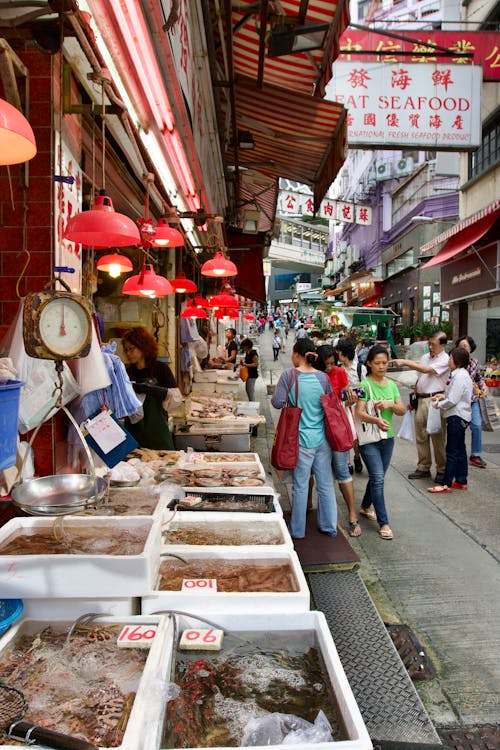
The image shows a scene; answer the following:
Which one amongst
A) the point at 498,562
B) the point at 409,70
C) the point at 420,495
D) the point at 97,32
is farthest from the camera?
the point at 409,70

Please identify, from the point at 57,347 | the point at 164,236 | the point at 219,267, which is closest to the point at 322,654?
the point at 57,347

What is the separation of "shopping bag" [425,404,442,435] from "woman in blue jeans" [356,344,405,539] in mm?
1934

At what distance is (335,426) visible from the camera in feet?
16.2

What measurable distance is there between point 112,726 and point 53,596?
2.46ft

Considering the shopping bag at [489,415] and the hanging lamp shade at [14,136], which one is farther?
the shopping bag at [489,415]

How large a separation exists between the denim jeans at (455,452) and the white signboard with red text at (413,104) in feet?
24.0

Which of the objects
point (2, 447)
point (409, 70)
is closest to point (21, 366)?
point (2, 447)

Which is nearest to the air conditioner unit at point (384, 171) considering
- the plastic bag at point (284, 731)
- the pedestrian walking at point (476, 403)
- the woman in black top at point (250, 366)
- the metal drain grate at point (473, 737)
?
the woman in black top at point (250, 366)

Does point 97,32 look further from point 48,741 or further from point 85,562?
point 48,741

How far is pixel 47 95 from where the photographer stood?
322 centimetres

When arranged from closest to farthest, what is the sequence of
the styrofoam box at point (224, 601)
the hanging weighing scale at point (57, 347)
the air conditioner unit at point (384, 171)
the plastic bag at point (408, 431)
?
the hanging weighing scale at point (57, 347), the styrofoam box at point (224, 601), the plastic bag at point (408, 431), the air conditioner unit at point (384, 171)

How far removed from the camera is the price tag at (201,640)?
2.16 meters

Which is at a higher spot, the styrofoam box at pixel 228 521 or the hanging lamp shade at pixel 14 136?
the hanging lamp shade at pixel 14 136

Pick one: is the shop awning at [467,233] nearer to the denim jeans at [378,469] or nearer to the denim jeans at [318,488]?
the denim jeans at [378,469]
